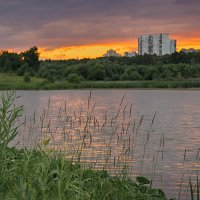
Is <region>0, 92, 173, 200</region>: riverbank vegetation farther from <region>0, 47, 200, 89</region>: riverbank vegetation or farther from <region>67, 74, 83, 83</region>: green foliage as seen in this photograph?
<region>67, 74, 83, 83</region>: green foliage

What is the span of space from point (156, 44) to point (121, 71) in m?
70.3

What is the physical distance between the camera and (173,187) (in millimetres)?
9477

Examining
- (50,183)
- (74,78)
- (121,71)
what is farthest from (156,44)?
(50,183)

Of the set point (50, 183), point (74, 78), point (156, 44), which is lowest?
point (50, 183)

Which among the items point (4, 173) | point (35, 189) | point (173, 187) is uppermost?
point (35, 189)

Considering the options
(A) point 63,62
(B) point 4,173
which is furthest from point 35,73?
(B) point 4,173

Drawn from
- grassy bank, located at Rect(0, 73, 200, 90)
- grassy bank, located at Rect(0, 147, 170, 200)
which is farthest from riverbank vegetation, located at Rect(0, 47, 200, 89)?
grassy bank, located at Rect(0, 147, 170, 200)

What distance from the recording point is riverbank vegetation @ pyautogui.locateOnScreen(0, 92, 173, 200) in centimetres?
265

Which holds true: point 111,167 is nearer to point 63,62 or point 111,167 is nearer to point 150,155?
point 150,155

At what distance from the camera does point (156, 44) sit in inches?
6629

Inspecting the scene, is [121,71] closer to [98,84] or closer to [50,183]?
[98,84]

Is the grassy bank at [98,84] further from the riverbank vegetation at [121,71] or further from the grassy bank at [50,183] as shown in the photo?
the grassy bank at [50,183]

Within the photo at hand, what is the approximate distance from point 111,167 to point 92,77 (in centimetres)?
9315

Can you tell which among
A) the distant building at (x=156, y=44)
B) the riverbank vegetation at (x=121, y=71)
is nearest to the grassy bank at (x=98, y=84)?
the riverbank vegetation at (x=121, y=71)
